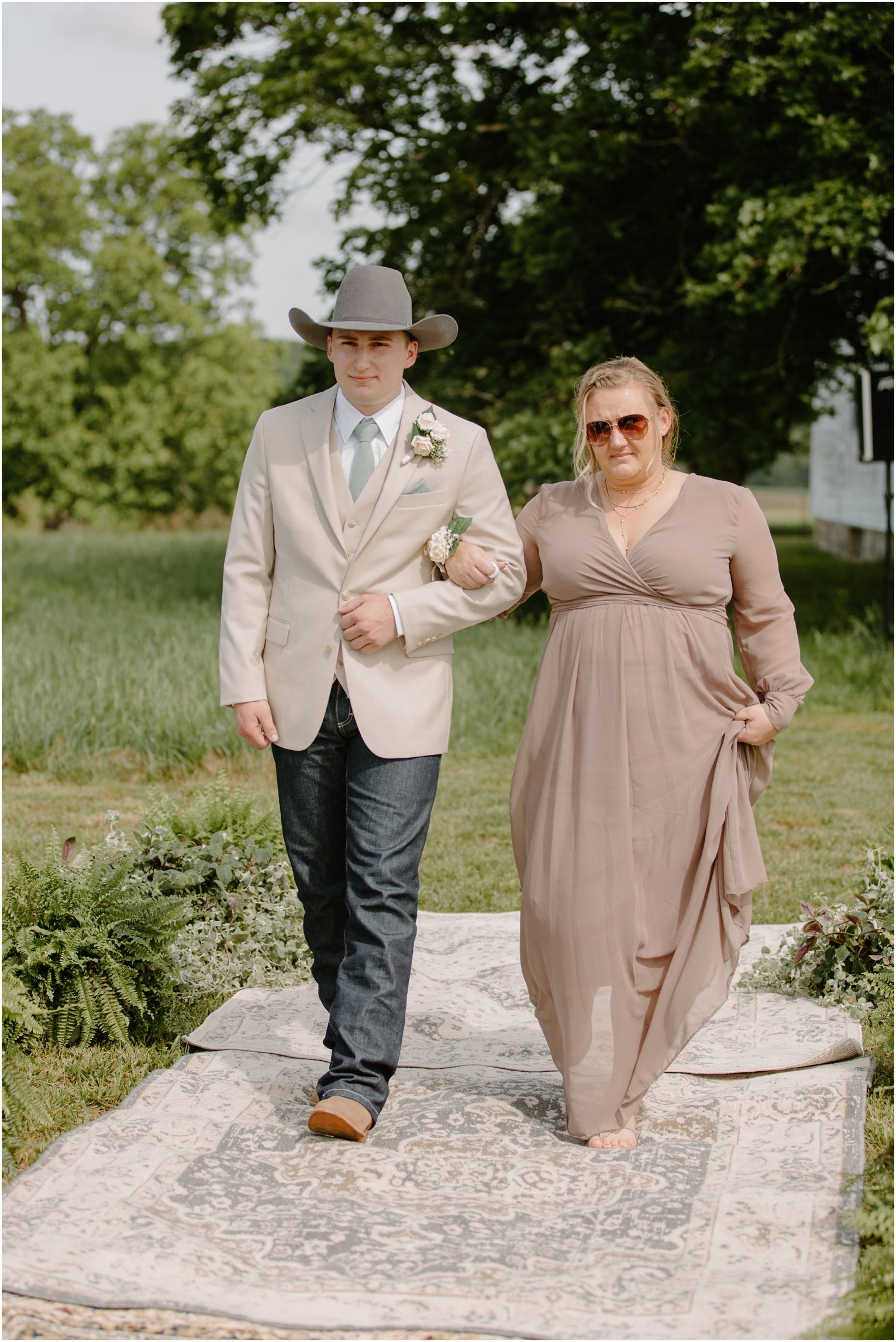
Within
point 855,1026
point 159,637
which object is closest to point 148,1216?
point 855,1026

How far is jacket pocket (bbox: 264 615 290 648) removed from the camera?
3863 mm

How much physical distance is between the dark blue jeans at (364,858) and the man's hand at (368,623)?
168mm

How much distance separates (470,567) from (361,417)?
1.75ft

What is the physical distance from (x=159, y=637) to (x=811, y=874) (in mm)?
7387

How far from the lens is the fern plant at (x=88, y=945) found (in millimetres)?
4461

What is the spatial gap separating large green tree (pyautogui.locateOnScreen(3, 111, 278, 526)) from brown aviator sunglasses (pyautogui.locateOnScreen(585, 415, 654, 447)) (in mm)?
43614

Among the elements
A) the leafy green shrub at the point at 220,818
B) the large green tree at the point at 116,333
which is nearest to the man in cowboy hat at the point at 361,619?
the leafy green shrub at the point at 220,818

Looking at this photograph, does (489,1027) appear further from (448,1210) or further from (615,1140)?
(448,1210)

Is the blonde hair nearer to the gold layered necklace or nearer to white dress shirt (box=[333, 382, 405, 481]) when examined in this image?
the gold layered necklace

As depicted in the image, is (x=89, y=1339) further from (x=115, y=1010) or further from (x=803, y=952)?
(x=803, y=952)

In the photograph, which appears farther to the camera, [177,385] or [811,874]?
[177,385]

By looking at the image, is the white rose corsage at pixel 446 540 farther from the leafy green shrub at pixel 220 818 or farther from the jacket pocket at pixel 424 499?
the leafy green shrub at pixel 220 818

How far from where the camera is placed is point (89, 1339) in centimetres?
279

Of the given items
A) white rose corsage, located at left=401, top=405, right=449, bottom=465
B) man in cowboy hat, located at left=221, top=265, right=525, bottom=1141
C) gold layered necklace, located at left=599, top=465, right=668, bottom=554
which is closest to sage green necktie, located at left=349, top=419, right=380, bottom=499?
man in cowboy hat, located at left=221, top=265, right=525, bottom=1141
